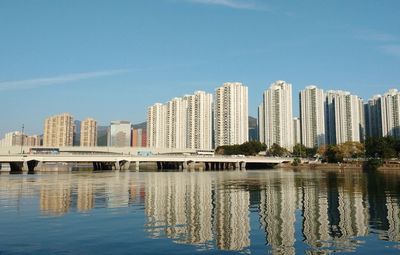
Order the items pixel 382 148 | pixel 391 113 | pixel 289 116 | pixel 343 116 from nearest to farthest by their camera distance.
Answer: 1. pixel 382 148
2. pixel 391 113
3. pixel 343 116
4. pixel 289 116

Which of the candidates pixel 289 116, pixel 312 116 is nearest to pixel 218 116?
pixel 289 116

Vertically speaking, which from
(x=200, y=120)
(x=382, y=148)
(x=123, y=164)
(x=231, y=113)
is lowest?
(x=123, y=164)

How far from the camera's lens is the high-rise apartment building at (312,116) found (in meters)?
169

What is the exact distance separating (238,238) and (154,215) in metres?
7.67

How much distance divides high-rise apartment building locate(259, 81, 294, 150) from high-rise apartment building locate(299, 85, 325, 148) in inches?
228

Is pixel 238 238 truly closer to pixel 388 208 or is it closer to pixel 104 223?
pixel 104 223

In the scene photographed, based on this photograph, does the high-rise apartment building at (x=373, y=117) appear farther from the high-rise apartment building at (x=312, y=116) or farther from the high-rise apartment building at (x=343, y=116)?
the high-rise apartment building at (x=312, y=116)

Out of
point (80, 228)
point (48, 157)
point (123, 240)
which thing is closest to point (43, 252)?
point (123, 240)

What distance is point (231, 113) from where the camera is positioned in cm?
18038

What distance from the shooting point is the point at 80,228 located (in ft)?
58.5

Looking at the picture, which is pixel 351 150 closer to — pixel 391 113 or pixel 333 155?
pixel 333 155

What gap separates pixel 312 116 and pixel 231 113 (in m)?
36.4

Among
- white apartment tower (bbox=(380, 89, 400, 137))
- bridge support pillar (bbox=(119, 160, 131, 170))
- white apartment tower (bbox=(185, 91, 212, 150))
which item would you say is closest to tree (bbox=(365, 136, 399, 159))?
white apartment tower (bbox=(380, 89, 400, 137))

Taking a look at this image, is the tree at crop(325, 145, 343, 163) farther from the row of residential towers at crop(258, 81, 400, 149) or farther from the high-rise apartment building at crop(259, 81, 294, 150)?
the high-rise apartment building at crop(259, 81, 294, 150)
